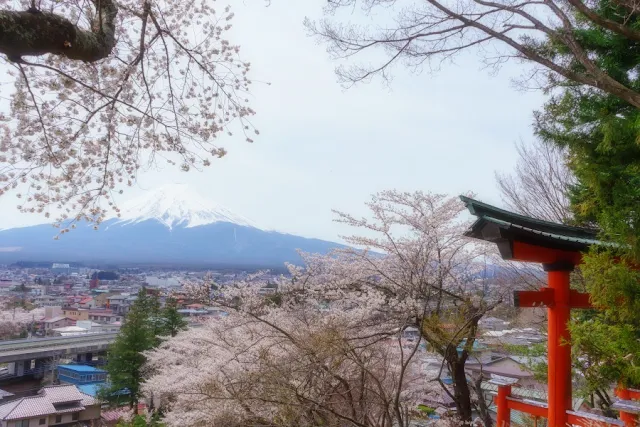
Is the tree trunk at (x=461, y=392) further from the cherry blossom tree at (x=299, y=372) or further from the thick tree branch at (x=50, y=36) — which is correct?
the thick tree branch at (x=50, y=36)

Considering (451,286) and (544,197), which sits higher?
(544,197)

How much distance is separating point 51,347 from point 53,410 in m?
10.9

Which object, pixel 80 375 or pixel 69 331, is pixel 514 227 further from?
pixel 69 331

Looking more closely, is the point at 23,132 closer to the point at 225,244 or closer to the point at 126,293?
the point at 126,293

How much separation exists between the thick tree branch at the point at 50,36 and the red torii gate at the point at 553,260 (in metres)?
2.75

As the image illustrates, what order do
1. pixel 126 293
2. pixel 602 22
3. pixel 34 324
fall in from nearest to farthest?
pixel 602 22 < pixel 34 324 < pixel 126 293

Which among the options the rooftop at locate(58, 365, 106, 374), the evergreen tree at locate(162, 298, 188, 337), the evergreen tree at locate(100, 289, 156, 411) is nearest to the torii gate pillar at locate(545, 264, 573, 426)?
the evergreen tree at locate(100, 289, 156, 411)

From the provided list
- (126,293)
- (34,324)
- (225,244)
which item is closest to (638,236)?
(34,324)

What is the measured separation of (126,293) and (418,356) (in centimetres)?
4606

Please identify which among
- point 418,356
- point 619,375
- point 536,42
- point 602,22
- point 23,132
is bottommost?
point 418,356

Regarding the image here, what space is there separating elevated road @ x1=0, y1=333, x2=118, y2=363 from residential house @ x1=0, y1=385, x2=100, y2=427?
648 centimetres

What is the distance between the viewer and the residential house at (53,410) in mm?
15727

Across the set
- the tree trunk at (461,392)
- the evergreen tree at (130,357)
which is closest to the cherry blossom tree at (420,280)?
the tree trunk at (461,392)

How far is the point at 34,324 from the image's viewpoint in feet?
109
